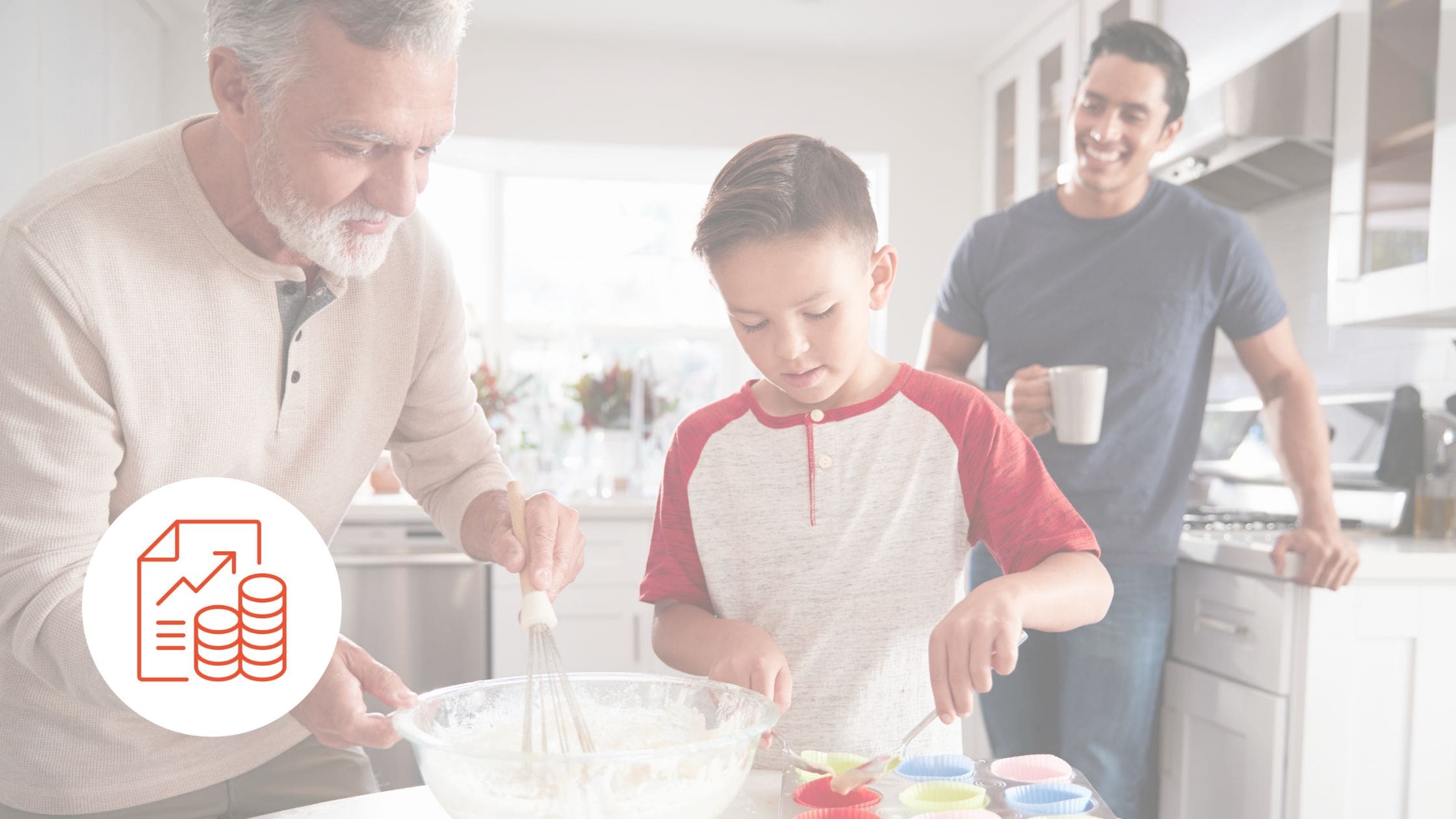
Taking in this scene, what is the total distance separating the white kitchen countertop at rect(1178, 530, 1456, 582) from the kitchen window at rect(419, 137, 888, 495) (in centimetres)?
220

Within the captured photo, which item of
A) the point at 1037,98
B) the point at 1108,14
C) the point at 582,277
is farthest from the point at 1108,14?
the point at 582,277

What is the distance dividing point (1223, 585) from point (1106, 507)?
0.36 meters

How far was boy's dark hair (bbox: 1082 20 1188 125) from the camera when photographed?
177 cm

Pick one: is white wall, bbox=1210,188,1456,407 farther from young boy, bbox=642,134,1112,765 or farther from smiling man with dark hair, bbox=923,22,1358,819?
young boy, bbox=642,134,1112,765

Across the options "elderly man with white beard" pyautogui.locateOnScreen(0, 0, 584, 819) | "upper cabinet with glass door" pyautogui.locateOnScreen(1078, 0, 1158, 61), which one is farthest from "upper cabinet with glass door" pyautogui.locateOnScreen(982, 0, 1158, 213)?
"elderly man with white beard" pyautogui.locateOnScreen(0, 0, 584, 819)

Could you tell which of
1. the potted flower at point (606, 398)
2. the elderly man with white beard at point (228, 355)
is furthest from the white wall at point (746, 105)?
the elderly man with white beard at point (228, 355)

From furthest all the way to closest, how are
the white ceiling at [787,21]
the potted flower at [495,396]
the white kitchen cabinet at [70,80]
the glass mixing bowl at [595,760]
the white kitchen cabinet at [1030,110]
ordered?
the potted flower at [495,396] → the white ceiling at [787,21] → the white kitchen cabinet at [1030,110] → the white kitchen cabinet at [70,80] → the glass mixing bowl at [595,760]

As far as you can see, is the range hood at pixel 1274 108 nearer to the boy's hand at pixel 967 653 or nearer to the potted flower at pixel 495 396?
the boy's hand at pixel 967 653

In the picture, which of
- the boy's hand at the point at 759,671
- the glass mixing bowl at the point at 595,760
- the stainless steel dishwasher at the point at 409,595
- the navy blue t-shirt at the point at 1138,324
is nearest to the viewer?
the glass mixing bowl at the point at 595,760

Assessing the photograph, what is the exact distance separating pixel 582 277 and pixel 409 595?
165cm

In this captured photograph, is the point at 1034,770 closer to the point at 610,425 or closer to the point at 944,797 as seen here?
the point at 944,797

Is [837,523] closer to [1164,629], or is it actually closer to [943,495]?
[943,495]

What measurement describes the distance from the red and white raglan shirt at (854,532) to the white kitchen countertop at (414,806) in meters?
0.21

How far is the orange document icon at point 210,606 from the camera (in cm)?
104
